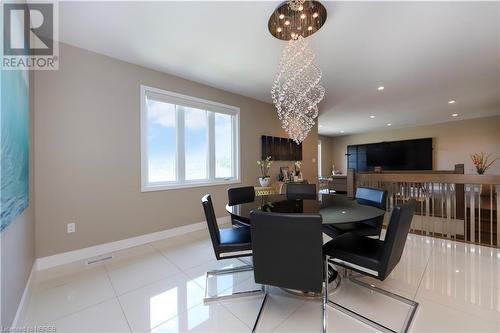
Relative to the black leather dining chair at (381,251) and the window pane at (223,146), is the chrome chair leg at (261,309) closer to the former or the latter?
the black leather dining chair at (381,251)

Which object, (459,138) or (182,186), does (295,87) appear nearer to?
(182,186)

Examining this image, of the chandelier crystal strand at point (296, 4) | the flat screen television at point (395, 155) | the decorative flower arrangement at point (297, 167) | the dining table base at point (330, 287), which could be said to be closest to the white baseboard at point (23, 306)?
the dining table base at point (330, 287)

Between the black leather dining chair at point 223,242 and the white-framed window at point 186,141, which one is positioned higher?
the white-framed window at point 186,141

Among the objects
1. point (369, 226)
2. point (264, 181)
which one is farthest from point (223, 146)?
point (369, 226)

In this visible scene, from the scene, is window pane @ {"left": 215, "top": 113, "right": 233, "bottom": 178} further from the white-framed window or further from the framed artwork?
the framed artwork

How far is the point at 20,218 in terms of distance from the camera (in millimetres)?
1648

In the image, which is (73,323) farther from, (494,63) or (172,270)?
(494,63)

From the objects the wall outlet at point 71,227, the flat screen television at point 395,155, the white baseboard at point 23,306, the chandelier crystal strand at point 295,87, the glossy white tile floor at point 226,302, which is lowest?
the glossy white tile floor at point 226,302

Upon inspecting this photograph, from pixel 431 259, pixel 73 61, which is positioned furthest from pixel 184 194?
pixel 431 259

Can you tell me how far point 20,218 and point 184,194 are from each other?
1.98 metres

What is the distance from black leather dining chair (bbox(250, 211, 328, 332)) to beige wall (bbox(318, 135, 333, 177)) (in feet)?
31.2

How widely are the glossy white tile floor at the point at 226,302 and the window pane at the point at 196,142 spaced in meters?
1.58

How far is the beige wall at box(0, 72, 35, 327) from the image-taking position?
1.24 m

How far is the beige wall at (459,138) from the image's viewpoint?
6566mm
